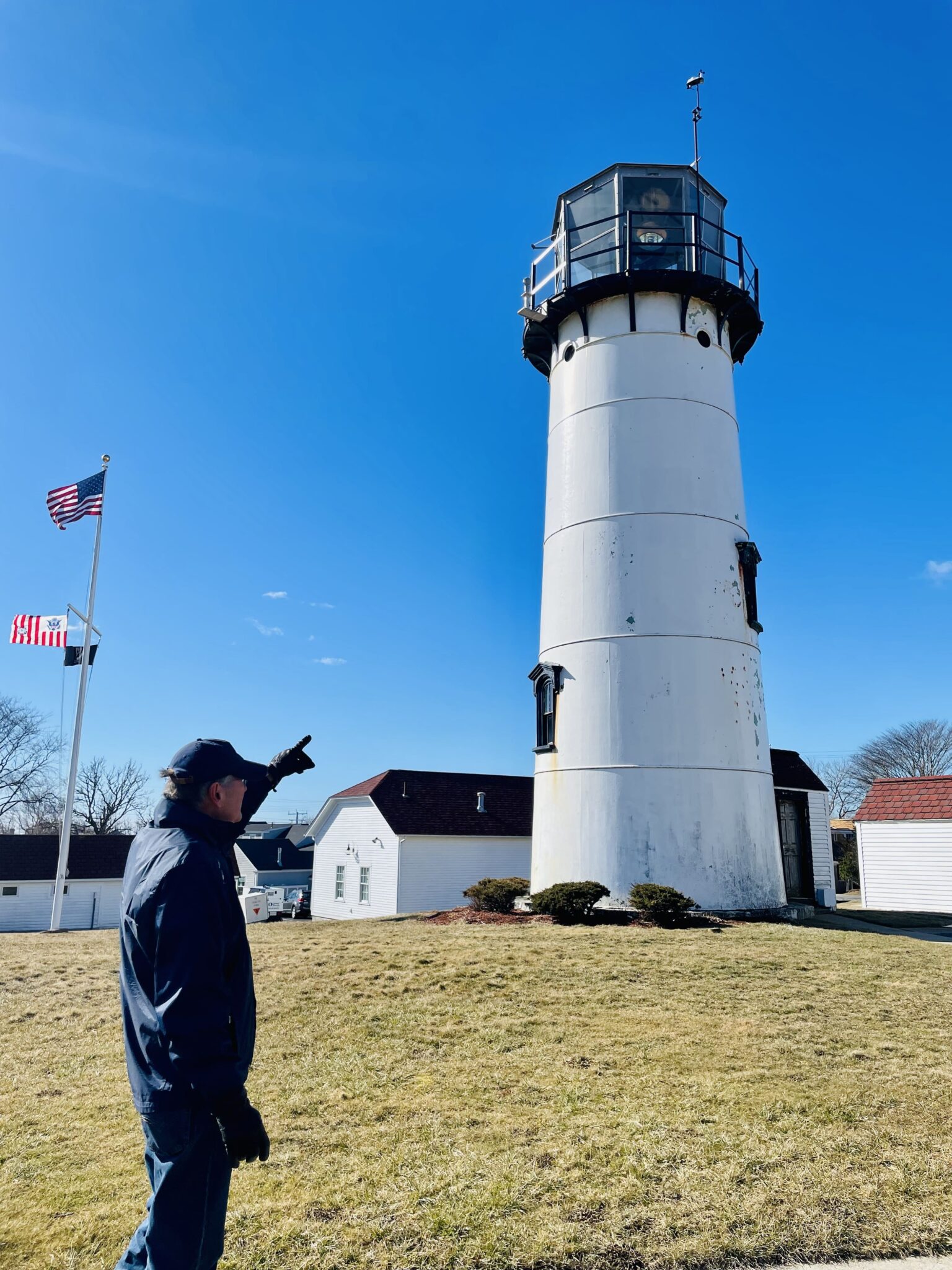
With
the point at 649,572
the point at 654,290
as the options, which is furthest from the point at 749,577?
the point at 654,290

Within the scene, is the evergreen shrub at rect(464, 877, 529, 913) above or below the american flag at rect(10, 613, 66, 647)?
below

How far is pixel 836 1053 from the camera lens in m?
7.15

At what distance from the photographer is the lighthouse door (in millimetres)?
20438

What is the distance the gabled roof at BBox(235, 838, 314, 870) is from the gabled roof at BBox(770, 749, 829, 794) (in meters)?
30.4

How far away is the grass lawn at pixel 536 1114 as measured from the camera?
421cm

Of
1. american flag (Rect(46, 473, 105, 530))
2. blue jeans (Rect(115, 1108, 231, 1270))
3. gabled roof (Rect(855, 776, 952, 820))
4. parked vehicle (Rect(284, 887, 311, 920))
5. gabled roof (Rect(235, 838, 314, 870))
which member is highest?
american flag (Rect(46, 473, 105, 530))

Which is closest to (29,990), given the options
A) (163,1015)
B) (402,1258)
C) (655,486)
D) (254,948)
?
(254,948)

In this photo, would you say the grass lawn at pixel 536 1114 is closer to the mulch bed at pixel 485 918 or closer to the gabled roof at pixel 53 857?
the mulch bed at pixel 485 918

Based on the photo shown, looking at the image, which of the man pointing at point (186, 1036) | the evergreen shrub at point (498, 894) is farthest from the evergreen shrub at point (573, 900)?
the man pointing at point (186, 1036)

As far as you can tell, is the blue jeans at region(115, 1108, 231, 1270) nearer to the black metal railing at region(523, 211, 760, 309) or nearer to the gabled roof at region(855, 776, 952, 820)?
the black metal railing at region(523, 211, 760, 309)

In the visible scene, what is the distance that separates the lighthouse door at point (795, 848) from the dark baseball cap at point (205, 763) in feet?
61.2

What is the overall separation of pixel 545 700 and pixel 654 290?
8319mm

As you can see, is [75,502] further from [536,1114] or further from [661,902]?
[536,1114]

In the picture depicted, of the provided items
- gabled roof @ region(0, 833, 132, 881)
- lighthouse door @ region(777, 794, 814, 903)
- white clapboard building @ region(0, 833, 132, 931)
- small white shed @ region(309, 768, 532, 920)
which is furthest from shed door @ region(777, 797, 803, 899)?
gabled roof @ region(0, 833, 132, 881)
